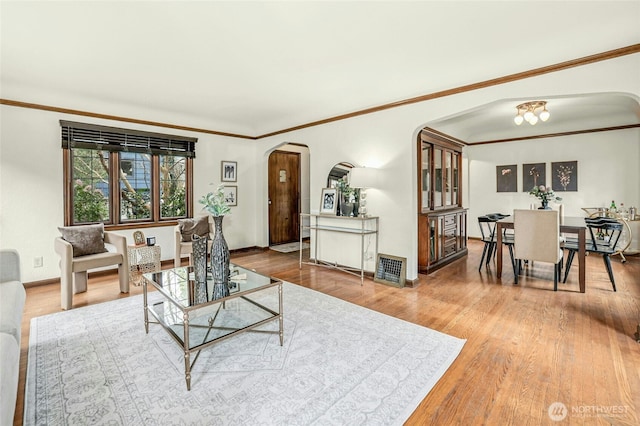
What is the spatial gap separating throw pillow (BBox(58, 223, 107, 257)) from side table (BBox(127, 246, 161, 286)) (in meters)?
0.48

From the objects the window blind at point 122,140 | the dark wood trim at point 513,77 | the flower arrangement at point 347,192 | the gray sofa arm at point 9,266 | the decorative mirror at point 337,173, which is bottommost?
the gray sofa arm at point 9,266

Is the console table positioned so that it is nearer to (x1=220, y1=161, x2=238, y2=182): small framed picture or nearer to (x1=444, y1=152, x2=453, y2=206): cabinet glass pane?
(x1=444, y1=152, x2=453, y2=206): cabinet glass pane

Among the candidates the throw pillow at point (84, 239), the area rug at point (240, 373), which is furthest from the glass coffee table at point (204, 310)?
the throw pillow at point (84, 239)

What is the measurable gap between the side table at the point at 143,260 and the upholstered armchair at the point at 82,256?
1.39 feet

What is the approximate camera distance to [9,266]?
2.43m

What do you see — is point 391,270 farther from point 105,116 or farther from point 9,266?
point 105,116

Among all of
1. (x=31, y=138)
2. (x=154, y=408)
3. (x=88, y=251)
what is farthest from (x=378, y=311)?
(x=31, y=138)

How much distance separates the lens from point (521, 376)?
6.77 feet

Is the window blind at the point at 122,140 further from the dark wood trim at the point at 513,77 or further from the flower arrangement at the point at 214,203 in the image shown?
the flower arrangement at the point at 214,203

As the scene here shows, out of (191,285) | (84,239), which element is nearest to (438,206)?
(191,285)

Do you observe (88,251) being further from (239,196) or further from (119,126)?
(239,196)

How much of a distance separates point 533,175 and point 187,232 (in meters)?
7.15

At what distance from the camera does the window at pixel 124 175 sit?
432 cm

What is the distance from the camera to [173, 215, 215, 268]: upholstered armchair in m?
4.68
